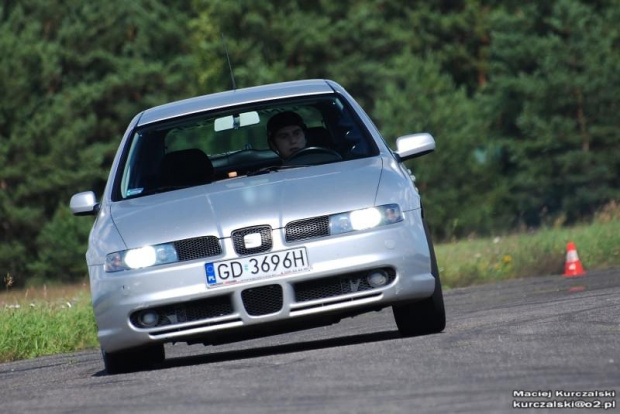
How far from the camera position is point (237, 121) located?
9922 millimetres

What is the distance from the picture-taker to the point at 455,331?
9062 millimetres

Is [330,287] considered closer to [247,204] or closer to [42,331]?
[247,204]

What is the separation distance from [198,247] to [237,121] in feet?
5.57

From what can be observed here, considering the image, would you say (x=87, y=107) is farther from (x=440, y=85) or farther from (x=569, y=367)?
(x=569, y=367)

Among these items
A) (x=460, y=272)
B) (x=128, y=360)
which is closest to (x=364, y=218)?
(x=128, y=360)

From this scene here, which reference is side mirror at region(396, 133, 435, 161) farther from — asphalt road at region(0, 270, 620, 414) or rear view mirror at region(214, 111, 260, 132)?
asphalt road at region(0, 270, 620, 414)

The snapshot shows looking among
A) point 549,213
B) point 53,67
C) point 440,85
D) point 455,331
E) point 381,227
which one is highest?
point 381,227

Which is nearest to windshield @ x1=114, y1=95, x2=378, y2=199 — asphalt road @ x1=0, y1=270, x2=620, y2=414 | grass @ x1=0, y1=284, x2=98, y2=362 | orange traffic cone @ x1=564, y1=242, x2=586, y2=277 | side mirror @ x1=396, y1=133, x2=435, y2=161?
side mirror @ x1=396, y1=133, x2=435, y2=161

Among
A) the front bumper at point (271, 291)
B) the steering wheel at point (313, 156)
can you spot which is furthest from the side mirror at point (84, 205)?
the steering wheel at point (313, 156)

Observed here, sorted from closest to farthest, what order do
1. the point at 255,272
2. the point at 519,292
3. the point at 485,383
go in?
the point at 485,383 → the point at 255,272 → the point at 519,292

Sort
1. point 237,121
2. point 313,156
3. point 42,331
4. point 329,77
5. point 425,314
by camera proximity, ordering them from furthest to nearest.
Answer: point 329,77 < point 42,331 < point 237,121 < point 313,156 < point 425,314

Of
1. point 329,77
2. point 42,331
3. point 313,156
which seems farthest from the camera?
point 329,77

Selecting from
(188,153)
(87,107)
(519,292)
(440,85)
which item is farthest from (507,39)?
(188,153)

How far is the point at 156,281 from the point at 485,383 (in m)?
2.51
